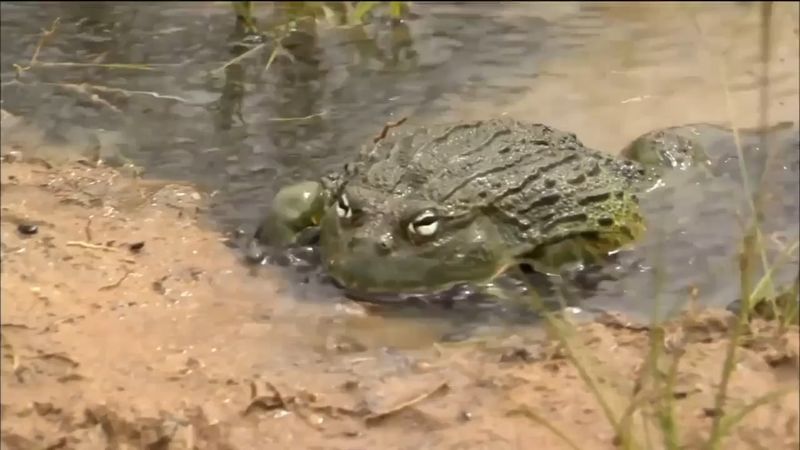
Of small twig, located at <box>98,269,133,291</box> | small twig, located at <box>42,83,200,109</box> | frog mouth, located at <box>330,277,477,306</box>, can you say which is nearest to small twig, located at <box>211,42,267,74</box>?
small twig, located at <box>42,83,200,109</box>

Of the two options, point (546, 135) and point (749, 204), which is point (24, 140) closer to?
point (546, 135)

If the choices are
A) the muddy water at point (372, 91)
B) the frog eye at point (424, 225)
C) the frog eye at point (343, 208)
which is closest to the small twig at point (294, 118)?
the muddy water at point (372, 91)

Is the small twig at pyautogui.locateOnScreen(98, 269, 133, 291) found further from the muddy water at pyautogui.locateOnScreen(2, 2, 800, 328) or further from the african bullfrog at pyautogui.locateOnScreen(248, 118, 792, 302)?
the african bullfrog at pyautogui.locateOnScreen(248, 118, 792, 302)

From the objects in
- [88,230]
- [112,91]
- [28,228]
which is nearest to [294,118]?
[112,91]

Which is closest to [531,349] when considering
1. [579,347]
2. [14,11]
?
[579,347]

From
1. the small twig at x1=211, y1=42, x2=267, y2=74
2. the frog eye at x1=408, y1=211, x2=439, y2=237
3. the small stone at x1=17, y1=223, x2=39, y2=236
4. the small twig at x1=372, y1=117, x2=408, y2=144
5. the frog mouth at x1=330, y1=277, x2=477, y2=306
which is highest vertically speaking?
the small stone at x1=17, y1=223, x2=39, y2=236
